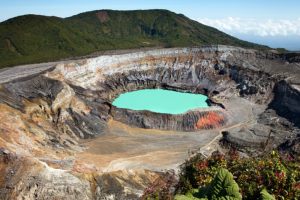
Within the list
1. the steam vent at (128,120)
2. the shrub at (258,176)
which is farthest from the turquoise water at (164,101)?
the shrub at (258,176)

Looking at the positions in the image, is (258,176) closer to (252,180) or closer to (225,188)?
(252,180)

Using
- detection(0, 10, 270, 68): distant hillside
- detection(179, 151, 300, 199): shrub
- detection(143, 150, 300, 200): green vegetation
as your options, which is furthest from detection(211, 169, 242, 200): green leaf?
detection(0, 10, 270, 68): distant hillside

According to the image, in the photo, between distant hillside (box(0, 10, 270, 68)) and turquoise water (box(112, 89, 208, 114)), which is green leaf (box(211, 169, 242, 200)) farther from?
distant hillside (box(0, 10, 270, 68))

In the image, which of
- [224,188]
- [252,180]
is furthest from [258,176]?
[224,188]

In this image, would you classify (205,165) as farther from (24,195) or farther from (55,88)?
(55,88)

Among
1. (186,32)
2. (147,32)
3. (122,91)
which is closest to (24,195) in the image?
(122,91)

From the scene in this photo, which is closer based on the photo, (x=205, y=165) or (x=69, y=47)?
(x=205, y=165)
